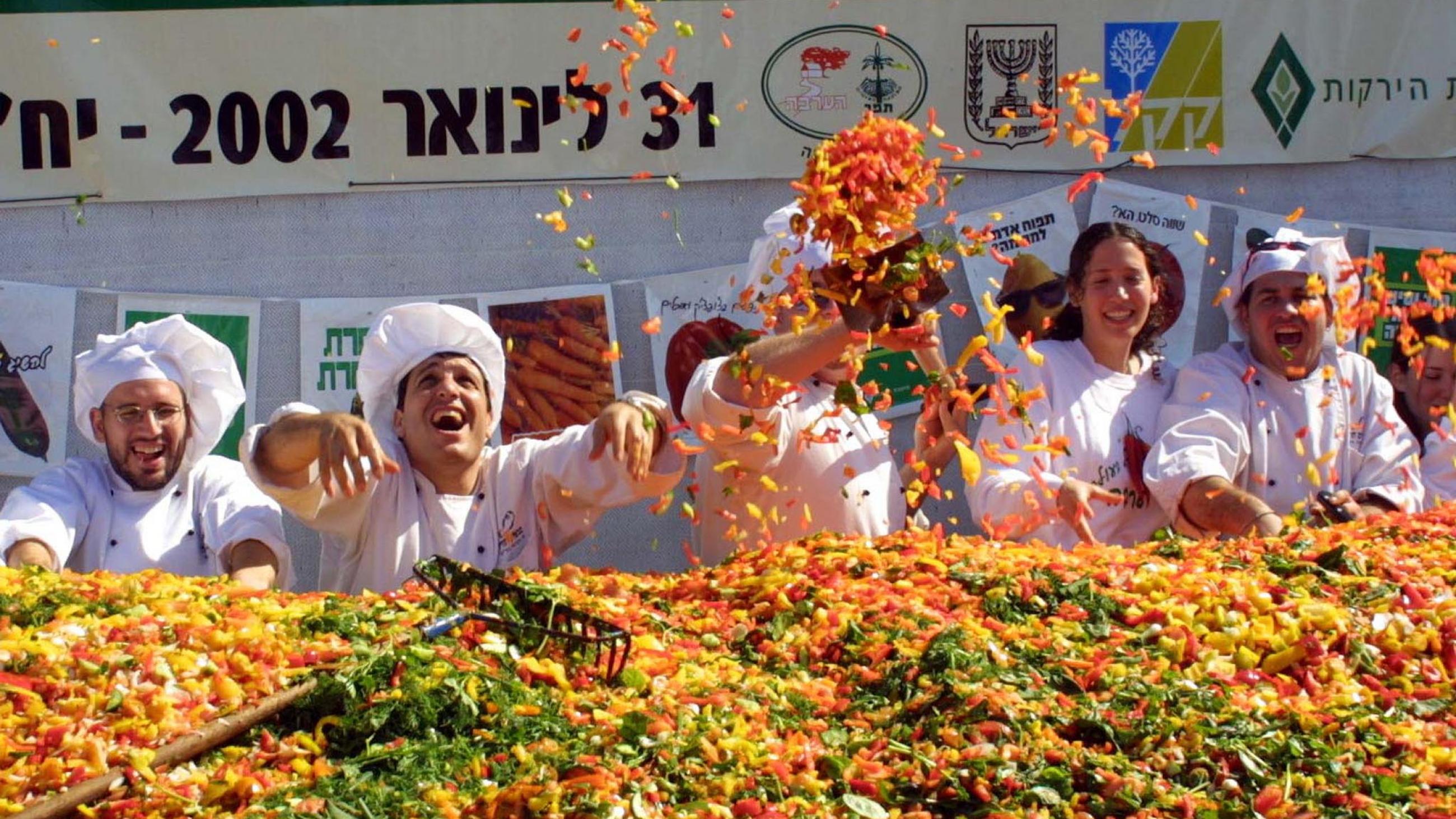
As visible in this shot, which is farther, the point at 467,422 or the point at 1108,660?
the point at 467,422

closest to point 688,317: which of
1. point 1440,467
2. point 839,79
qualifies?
point 839,79

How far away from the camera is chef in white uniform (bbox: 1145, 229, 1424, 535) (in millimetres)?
4562

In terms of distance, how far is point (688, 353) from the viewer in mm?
5684

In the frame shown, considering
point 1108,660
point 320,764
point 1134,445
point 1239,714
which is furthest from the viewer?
point 1134,445

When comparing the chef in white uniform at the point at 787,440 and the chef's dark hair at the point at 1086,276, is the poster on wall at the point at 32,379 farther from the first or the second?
the chef's dark hair at the point at 1086,276

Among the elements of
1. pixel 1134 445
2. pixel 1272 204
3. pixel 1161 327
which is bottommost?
pixel 1134 445

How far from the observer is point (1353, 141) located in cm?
593

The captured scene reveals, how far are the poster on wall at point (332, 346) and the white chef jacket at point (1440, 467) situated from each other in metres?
3.40

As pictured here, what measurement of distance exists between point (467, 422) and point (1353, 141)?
3.54m

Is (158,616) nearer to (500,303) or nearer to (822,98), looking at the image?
(500,303)

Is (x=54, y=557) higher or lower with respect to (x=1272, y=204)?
lower

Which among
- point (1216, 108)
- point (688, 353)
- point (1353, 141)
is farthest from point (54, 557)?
point (1353, 141)

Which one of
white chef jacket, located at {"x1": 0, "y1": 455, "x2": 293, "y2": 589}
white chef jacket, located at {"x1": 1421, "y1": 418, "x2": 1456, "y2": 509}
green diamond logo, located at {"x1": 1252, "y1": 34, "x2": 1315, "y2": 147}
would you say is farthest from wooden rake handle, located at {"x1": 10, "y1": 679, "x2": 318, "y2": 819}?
green diamond logo, located at {"x1": 1252, "y1": 34, "x2": 1315, "y2": 147}

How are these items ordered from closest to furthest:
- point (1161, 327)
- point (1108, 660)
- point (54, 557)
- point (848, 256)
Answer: point (1108, 660), point (848, 256), point (54, 557), point (1161, 327)
